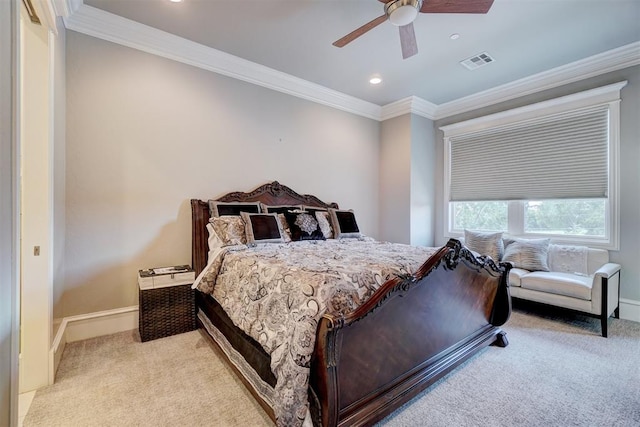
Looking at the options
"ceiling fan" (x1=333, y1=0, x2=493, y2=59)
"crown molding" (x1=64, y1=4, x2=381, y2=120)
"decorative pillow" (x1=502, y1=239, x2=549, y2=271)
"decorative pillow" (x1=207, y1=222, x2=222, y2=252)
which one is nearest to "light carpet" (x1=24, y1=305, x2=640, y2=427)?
"decorative pillow" (x1=207, y1=222, x2=222, y2=252)

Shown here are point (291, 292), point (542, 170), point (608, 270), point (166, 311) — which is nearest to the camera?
point (291, 292)

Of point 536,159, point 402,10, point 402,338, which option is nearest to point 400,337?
point 402,338

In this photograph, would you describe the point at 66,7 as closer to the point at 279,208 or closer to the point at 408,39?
the point at 279,208

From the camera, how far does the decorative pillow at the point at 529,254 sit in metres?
3.49

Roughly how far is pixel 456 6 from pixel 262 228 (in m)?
2.48

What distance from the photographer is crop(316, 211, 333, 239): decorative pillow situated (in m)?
3.52

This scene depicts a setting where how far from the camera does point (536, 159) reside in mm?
3910

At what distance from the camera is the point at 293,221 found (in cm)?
337

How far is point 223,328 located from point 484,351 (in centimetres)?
219

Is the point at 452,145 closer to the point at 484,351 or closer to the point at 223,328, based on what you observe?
the point at 484,351

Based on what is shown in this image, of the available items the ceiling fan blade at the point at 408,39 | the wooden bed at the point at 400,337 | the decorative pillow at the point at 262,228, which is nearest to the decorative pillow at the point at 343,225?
the decorative pillow at the point at 262,228

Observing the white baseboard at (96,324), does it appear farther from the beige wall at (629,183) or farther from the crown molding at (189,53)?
the beige wall at (629,183)

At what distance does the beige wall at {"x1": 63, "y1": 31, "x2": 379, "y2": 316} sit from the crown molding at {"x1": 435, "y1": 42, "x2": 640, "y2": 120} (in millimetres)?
2768

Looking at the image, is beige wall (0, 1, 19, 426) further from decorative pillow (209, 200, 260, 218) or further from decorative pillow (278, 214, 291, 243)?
decorative pillow (278, 214, 291, 243)
